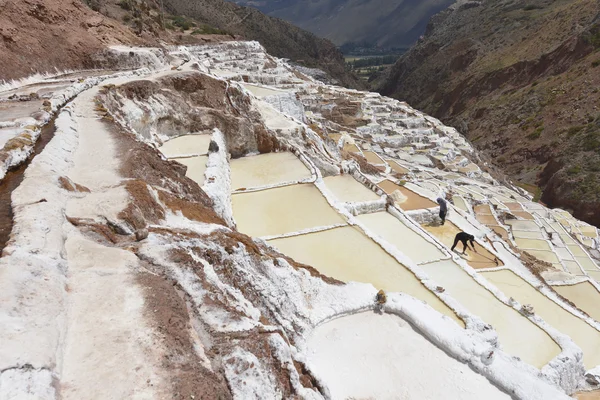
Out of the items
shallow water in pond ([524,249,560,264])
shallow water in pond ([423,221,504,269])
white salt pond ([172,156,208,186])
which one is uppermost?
white salt pond ([172,156,208,186])

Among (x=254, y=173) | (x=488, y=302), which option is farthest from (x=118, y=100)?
(x=488, y=302)

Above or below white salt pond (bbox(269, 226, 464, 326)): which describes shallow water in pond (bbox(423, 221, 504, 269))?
below

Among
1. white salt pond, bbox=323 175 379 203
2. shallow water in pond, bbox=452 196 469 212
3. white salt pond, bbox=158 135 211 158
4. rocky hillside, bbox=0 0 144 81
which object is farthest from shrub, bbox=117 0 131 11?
shallow water in pond, bbox=452 196 469 212

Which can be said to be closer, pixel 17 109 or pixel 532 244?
pixel 17 109

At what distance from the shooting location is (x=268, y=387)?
12.2 ft

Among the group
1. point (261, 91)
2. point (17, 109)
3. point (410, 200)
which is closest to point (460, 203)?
point (410, 200)

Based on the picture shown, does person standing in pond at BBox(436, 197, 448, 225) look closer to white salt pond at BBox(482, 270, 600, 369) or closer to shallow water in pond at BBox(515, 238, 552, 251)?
white salt pond at BBox(482, 270, 600, 369)

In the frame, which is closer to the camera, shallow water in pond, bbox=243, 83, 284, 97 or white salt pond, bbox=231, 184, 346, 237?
white salt pond, bbox=231, 184, 346, 237

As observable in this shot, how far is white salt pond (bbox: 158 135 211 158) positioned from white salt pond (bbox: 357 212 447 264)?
5.19m

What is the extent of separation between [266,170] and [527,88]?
58.0 m

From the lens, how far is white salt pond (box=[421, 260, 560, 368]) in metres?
7.58

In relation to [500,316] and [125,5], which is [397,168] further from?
[125,5]

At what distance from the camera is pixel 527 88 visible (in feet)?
188

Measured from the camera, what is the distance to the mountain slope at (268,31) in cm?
6556
